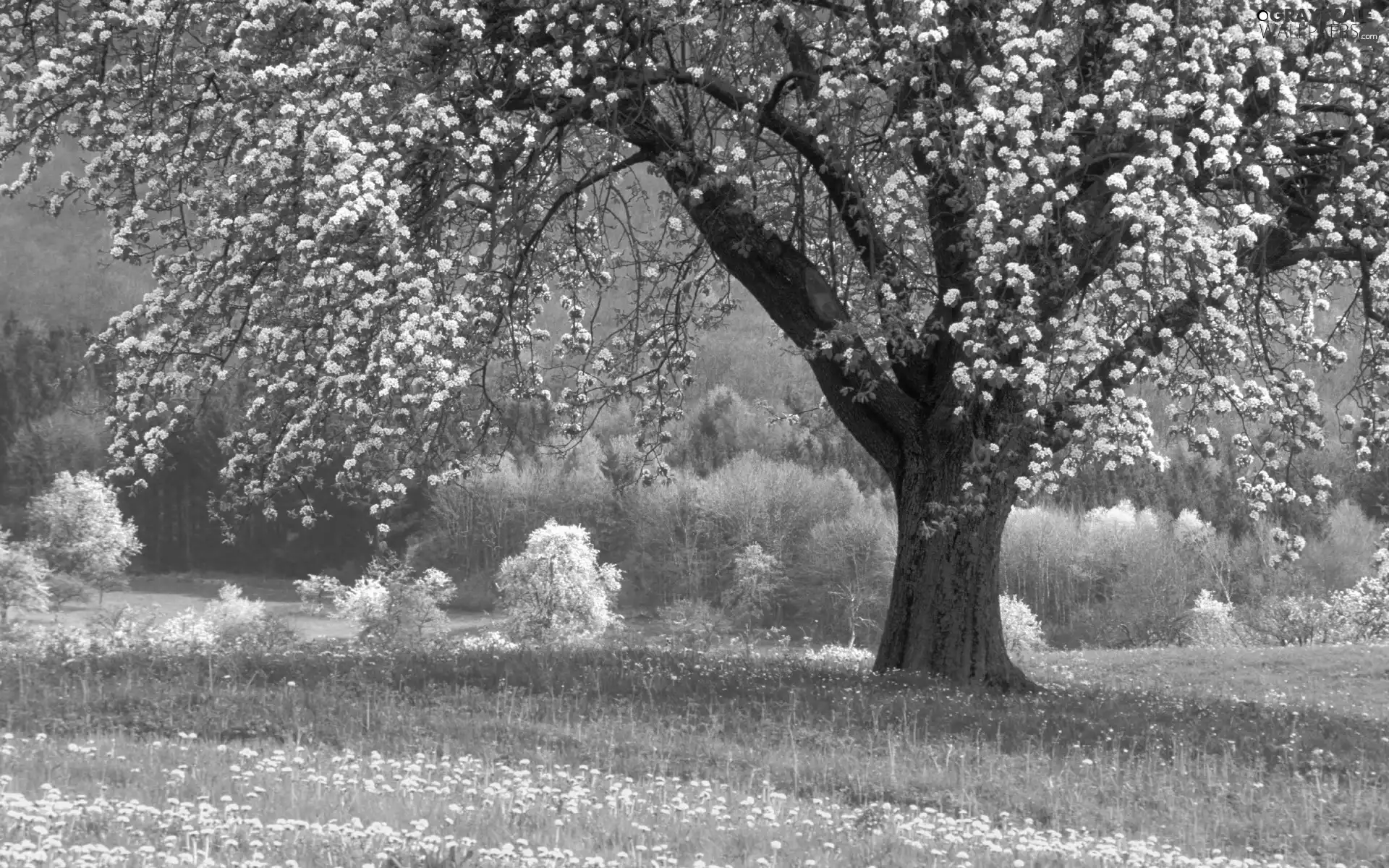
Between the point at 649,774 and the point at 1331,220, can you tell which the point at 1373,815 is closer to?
the point at 649,774

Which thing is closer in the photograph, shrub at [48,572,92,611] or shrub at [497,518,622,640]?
shrub at [497,518,622,640]

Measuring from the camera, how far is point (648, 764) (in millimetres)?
10930

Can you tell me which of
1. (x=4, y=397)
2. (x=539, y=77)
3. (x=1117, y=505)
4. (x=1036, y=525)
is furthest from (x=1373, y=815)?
(x=4, y=397)

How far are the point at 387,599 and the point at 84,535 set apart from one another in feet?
76.0

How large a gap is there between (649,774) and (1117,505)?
76939 millimetres

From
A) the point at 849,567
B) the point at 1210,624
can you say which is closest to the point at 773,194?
the point at 1210,624

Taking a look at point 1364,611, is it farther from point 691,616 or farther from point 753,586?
point 753,586

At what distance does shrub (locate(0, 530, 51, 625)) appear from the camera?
5509 centimetres

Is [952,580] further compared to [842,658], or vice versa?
[842,658]

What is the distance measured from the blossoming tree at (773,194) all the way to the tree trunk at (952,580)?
4 centimetres

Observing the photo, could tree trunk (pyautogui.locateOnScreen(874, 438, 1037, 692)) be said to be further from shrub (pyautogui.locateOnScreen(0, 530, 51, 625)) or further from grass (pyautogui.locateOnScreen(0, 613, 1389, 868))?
shrub (pyautogui.locateOnScreen(0, 530, 51, 625))

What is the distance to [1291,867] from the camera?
8922 mm

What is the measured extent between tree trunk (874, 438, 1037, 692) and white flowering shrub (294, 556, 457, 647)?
12.1 metres

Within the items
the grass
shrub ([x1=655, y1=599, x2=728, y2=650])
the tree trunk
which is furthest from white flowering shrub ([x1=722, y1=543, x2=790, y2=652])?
the grass
